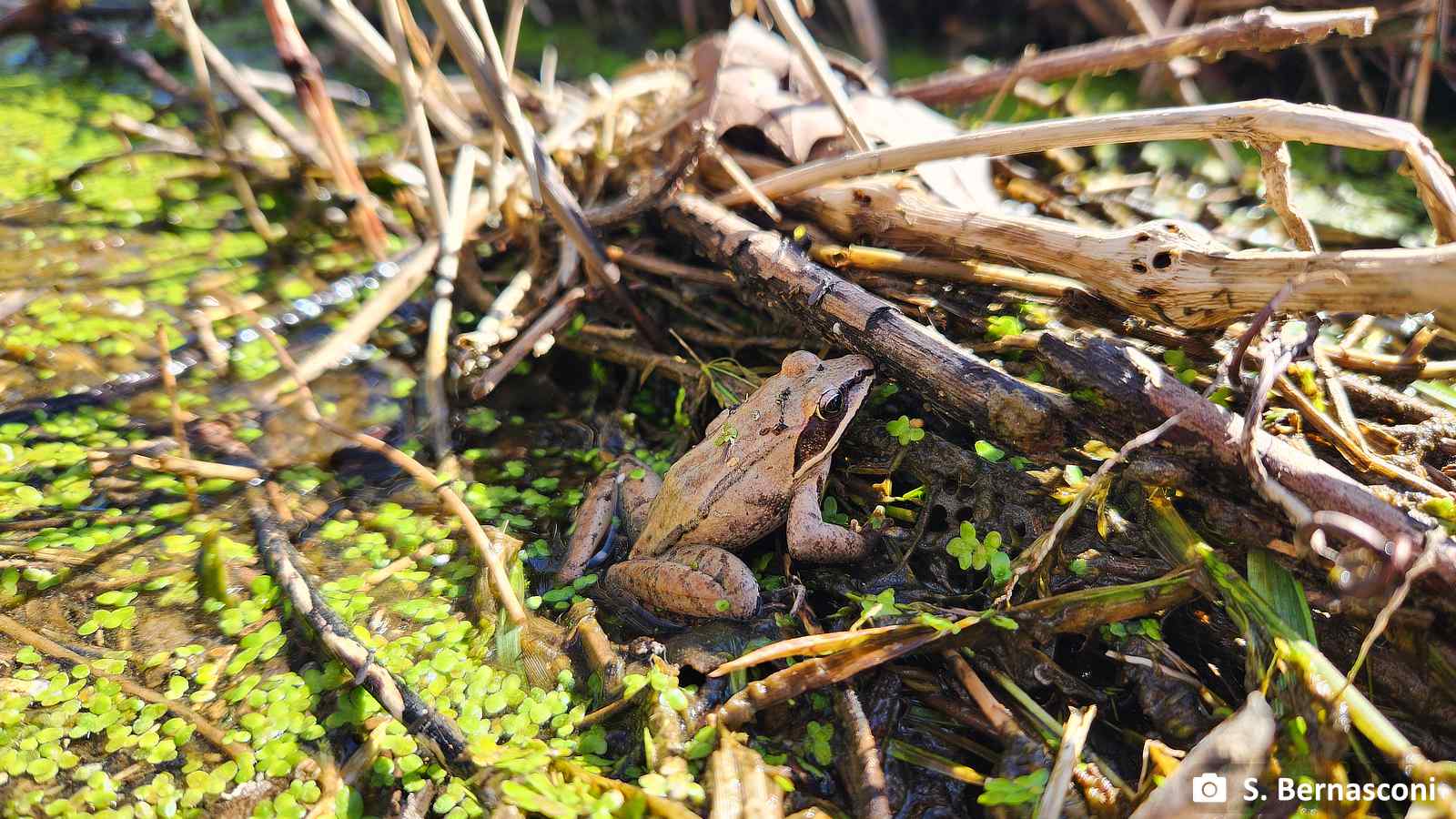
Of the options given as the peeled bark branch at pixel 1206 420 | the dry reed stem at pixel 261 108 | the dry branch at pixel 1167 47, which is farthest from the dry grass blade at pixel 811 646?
the dry reed stem at pixel 261 108

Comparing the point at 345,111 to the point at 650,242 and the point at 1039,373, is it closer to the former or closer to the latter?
the point at 650,242

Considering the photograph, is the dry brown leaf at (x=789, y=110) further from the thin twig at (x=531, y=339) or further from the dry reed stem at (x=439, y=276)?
the dry reed stem at (x=439, y=276)

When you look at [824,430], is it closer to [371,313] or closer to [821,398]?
[821,398]

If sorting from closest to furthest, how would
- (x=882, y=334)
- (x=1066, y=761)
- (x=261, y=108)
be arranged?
1. (x=1066, y=761)
2. (x=882, y=334)
3. (x=261, y=108)

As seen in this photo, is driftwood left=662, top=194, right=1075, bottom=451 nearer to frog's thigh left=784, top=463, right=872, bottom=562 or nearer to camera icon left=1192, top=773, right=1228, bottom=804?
frog's thigh left=784, top=463, right=872, bottom=562

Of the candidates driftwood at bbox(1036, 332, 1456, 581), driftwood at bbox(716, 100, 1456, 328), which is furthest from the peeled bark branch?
driftwood at bbox(716, 100, 1456, 328)

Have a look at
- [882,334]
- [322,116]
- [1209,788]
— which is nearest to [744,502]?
[882,334]
